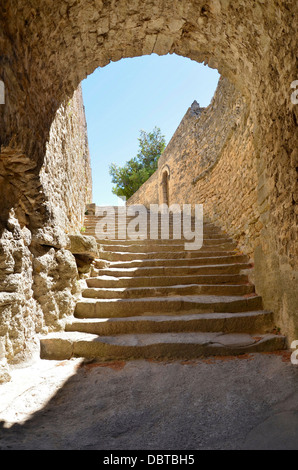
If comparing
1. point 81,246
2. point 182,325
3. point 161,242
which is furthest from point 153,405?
point 161,242

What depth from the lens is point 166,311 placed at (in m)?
3.09

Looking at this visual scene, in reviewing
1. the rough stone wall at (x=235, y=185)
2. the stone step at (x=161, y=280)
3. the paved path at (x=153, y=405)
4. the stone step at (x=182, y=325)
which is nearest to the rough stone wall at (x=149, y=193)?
the rough stone wall at (x=235, y=185)

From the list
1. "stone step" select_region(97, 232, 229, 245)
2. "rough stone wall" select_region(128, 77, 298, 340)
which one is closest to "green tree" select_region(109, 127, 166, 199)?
"rough stone wall" select_region(128, 77, 298, 340)

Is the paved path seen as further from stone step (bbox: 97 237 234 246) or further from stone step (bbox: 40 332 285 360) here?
stone step (bbox: 97 237 234 246)

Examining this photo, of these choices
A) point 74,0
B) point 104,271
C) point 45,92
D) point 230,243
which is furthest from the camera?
point 230,243

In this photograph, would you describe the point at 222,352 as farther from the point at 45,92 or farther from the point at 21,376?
the point at 45,92

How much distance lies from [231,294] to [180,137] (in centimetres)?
810

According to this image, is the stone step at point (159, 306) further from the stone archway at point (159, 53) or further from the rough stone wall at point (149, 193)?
the rough stone wall at point (149, 193)

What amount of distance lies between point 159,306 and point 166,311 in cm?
10

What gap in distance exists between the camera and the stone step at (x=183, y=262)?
13.3 ft

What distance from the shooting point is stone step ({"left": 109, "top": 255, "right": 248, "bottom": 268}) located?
4.06m

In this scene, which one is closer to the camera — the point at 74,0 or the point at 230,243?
the point at 74,0

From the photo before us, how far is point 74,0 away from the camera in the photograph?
6.65ft
